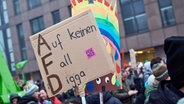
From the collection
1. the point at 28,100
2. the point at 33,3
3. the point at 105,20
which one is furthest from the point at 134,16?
the point at 105,20

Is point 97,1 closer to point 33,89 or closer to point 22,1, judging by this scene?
point 33,89

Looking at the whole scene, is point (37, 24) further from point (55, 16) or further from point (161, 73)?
point (161, 73)

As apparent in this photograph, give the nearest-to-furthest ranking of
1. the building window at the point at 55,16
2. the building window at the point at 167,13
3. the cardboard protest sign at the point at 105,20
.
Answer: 1. the cardboard protest sign at the point at 105,20
2. the building window at the point at 167,13
3. the building window at the point at 55,16

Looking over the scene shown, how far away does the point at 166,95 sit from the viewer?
5.75 ft

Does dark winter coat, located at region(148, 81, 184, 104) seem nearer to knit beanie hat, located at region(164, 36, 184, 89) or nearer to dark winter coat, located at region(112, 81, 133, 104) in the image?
knit beanie hat, located at region(164, 36, 184, 89)

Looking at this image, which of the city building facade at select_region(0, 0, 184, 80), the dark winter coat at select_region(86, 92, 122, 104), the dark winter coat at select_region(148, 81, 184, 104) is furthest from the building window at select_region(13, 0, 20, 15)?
the dark winter coat at select_region(148, 81, 184, 104)

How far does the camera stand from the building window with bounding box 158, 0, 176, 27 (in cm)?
2200

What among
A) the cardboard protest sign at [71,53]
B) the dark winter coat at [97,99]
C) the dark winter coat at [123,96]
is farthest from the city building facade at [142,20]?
the cardboard protest sign at [71,53]

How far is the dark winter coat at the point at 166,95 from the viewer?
66.2 inches

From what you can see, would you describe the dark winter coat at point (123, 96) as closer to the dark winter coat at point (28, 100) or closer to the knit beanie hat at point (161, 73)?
the dark winter coat at point (28, 100)

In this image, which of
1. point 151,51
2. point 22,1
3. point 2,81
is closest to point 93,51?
point 2,81

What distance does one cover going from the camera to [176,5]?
21.5 m

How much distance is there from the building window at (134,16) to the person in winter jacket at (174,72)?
→ 21640 mm

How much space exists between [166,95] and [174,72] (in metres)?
0.15
